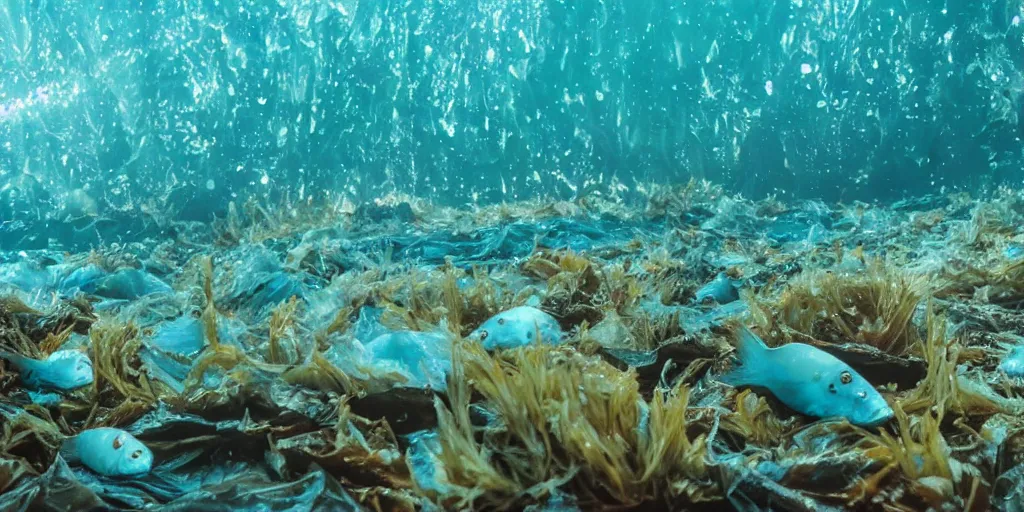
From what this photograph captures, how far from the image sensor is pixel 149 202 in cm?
1322

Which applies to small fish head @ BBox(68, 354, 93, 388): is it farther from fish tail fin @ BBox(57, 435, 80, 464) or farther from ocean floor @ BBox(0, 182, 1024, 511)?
fish tail fin @ BBox(57, 435, 80, 464)

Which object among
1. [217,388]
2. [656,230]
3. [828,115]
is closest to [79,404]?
[217,388]

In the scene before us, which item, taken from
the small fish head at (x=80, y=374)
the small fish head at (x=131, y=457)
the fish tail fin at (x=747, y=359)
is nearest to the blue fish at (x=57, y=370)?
the small fish head at (x=80, y=374)

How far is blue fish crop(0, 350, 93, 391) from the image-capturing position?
1.92m

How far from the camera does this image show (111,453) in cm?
142

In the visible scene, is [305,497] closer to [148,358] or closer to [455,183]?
[148,358]

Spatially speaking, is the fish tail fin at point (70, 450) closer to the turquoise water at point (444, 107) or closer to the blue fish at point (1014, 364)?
the blue fish at point (1014, 364)

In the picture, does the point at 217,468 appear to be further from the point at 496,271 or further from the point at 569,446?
the point at 496,271

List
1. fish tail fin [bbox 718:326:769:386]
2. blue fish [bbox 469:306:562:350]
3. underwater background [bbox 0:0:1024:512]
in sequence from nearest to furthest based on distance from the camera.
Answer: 1. underwater background [bbox 0:0:1024:512]
2. fish tail fin [bbox 718:326:769:386]
3. blue fish [bbox 469:306:562:350]

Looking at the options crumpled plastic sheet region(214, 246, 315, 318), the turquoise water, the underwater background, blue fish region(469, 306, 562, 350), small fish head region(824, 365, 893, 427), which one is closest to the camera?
the underwater background

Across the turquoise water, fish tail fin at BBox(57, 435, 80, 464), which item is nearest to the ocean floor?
fish tail fin at BBox(57, 435, 80, 464)

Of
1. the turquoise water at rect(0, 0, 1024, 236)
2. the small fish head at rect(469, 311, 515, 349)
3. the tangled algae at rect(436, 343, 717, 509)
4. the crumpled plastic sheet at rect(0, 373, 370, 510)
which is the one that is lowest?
the turquoise water at rect(0, 0, 1024, 236)

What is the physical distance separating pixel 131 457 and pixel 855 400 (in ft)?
5.40

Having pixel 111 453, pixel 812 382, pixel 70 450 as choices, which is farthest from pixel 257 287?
pixel 812 382
